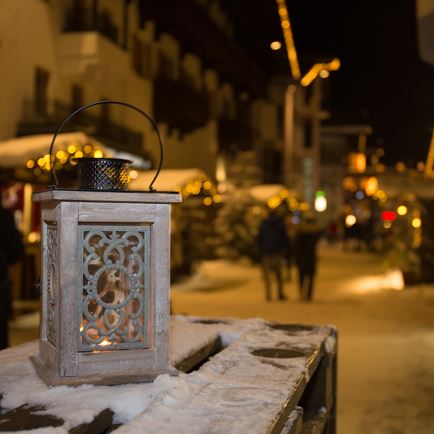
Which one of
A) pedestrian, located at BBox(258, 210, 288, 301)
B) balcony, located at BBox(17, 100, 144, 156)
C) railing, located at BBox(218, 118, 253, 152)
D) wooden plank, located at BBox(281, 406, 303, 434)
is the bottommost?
pedestrian, located at BBox(258, 210, 288, 301)

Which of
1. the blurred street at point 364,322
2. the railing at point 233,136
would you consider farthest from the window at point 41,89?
the railing at point 233,136

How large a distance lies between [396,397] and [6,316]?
12.2ft

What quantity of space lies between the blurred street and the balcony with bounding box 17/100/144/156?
3796 mm

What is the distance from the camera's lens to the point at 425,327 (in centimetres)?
1109

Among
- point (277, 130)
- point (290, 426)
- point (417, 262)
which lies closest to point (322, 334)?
point (290, 426)

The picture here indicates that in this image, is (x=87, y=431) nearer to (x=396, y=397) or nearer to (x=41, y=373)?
(x=41, y=373)

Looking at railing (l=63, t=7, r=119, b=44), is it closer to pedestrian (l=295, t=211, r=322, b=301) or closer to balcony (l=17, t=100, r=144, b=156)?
balcony (l=17, t=100, r=144, b=156)

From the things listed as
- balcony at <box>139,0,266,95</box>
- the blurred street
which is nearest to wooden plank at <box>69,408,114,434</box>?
the blurred street

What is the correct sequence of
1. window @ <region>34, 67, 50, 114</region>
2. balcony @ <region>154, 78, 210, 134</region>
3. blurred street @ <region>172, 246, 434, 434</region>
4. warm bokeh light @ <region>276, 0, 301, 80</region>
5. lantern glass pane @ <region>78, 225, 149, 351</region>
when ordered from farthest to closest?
warm bokeh light @ <region>276, 0, 301, 80</region> → balcony @ <region>154, 78, 210, 134</region> → window @ <region>34, 67, 50, 114</region> → blurred street @ <region>172, 246, 434, 434</region> → lantern glass pane @ <region>78, 225, 149, 351</region>

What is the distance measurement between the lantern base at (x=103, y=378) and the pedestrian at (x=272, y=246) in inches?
481

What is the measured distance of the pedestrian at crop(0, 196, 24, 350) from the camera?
6.48 metres

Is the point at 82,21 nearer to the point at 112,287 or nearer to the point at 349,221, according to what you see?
the point at 112,287

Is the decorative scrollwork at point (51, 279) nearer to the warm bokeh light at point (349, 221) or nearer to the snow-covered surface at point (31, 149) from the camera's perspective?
the snow-covered surface at point (31, 149)

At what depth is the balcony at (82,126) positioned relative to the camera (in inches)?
531
